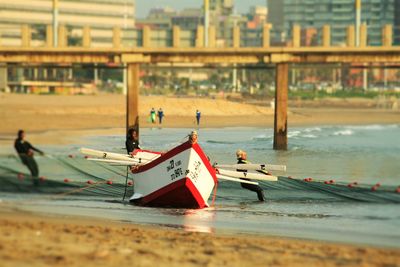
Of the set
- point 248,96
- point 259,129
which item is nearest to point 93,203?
point 259,129

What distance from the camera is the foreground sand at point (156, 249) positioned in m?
14.8

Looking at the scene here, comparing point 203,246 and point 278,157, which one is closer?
point 203,246

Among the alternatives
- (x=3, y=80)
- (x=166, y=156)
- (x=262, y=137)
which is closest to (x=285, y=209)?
(x=166, y=156)

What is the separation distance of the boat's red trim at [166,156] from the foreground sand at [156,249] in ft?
13.5

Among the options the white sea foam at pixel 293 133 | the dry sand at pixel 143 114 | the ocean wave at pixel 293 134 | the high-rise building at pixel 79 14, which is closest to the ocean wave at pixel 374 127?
the dry sand at pixel 143 114

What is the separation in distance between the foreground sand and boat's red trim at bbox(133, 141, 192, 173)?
4104mm

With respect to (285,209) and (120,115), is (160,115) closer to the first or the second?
(120,115)

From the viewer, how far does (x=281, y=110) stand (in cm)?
4634

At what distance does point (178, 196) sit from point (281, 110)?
2340 centimetres

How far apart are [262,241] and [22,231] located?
3762 mm

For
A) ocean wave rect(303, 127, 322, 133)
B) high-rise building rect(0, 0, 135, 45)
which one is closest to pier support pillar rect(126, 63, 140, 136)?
ocean wave rect(303, 127, 322, 133)

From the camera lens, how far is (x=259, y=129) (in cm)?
6009

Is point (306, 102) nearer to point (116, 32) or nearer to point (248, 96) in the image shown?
point (248, 96)

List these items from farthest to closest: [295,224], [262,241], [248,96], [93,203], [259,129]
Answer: [248,96] < [259,129] < [93,203] < [295,224] < [262,241]
